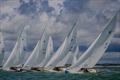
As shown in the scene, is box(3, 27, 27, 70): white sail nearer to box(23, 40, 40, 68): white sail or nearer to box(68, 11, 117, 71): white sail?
box(23, 40, 40, 68): white sail

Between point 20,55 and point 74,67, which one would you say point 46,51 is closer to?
point 20,55

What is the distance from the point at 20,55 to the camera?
10725cm

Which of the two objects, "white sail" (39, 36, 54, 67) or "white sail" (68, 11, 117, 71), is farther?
"white sail" (39, 36, 54, 67)

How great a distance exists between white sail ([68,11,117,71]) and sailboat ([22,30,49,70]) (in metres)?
20.2

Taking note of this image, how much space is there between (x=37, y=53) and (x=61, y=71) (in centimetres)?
1186

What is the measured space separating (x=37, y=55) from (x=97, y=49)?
1102 inches

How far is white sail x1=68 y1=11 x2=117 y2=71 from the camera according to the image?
77.3 m

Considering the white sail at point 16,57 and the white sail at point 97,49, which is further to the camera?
the white sail at point 16,57

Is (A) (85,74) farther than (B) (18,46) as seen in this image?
No

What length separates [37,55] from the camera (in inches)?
4195

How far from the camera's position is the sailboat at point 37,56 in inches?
4139

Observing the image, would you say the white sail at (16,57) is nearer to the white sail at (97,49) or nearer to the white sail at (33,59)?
the white sail at (33,59)

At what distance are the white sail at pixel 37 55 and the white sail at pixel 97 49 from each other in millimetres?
20121

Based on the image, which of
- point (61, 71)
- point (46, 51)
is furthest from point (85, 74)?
point (46, 51)
